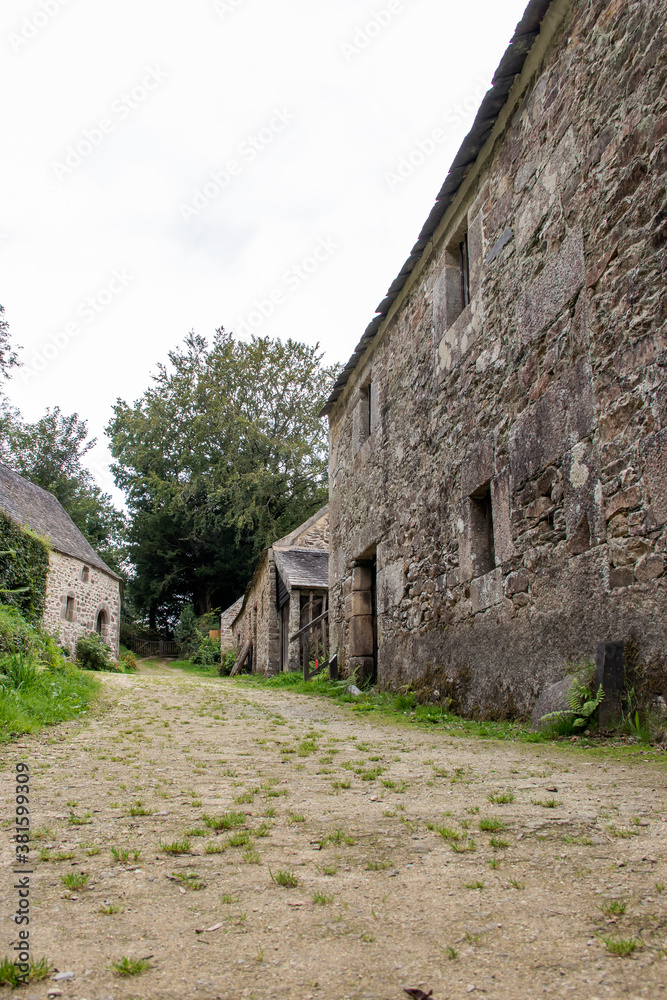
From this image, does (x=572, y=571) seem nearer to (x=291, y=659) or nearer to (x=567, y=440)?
(x=567, y=440)

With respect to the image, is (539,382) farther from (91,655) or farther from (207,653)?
(207,653)

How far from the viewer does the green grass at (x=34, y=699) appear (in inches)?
210

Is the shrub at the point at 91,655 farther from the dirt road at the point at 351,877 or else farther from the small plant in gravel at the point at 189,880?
the small plant in gravel at the point at 189,880

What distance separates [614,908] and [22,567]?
14.5 metres

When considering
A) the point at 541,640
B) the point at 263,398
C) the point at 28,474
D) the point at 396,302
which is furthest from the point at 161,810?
the point at 28,474

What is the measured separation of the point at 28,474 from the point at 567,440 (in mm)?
38459

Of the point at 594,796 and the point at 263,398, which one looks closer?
the point at 594,796

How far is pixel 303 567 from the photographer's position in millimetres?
16344

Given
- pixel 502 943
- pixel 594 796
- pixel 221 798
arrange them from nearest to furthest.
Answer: pixel 502 943, pixel 594 796, pixel 221 798

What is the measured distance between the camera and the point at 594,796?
282 cm

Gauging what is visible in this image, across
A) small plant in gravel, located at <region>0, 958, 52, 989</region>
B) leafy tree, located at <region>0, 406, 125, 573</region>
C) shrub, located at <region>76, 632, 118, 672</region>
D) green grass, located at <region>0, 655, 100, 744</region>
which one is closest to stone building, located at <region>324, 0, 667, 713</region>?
small plant in gravel, located at <region>0, 958, 52, 989</region>

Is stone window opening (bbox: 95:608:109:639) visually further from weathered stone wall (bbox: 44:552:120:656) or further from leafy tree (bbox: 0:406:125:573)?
leafy tree (bbox: 0:406:125:573)

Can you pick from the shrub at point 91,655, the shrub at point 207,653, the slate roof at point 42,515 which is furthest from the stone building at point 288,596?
the shrub at point 207,653

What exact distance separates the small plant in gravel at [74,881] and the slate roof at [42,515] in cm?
1809
